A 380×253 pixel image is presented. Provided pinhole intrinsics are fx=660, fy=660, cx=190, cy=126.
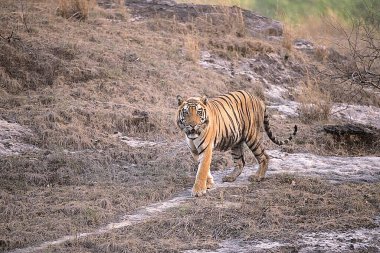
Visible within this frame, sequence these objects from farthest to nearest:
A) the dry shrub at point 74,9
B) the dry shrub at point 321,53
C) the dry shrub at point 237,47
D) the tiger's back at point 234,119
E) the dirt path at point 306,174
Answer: the dry shrub at point 321,53 < the dry shrub at point 237,47 < the dry shrub at point 74,9 < the tiger's back at point 234,119 < the dirt path at point 306,174

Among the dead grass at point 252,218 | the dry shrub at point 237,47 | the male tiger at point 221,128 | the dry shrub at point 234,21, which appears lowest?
the dead grass at point 252,218

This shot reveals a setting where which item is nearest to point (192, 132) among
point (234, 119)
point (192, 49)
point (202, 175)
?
point (202, 175)

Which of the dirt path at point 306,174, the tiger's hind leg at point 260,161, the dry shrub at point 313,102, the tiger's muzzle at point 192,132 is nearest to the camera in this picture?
the dirt path at point 306,174

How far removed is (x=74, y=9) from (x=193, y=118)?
6.72m

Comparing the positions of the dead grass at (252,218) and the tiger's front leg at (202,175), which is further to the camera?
the tiger's front leg at (202,175)

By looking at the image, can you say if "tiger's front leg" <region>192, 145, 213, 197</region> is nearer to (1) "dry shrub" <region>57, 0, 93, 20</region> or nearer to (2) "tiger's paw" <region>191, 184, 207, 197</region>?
(2) "tiger's paw" <region>191, 184, 207, 197</region>

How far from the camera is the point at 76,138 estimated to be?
8.87 metres

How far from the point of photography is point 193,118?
7.14m

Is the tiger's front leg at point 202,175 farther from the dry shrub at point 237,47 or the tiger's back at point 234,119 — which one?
the dry shrub at point 237,47

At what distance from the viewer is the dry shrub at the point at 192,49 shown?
12.7 metres

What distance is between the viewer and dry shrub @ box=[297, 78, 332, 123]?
11.3m

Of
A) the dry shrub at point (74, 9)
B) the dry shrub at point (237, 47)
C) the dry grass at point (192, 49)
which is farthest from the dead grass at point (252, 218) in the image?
the dry shrub at point (74, 9)

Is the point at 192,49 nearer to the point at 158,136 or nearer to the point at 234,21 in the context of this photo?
the point at 234,21

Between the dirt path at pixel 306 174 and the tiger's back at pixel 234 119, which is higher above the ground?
the tiger's back at pixel 234 119
